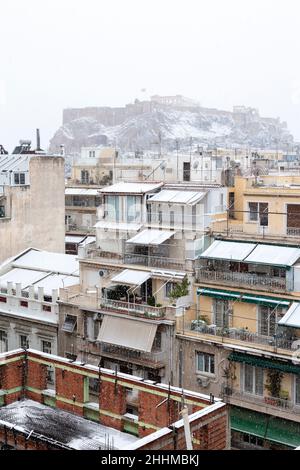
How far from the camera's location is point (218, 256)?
47.8 feet

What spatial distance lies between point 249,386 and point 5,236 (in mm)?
9004

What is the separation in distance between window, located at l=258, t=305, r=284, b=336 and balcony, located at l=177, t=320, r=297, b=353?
0.16 meters

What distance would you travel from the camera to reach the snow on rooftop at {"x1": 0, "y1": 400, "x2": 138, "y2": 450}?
10959 mm

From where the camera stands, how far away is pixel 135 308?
15102 millimetres

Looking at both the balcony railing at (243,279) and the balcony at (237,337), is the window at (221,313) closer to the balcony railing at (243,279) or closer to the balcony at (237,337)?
the balcony at (237,337)

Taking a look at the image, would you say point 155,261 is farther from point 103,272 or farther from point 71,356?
point 71,356

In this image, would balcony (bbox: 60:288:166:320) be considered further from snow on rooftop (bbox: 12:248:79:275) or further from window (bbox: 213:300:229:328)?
snow on rooftop (bbox: 12:248:79:275)

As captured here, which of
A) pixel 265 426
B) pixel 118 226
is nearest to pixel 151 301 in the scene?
pixel 118 226

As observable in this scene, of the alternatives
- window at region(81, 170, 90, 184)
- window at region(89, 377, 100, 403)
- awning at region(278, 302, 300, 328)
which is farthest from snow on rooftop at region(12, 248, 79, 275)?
window at region(81, 170, 90, 184)

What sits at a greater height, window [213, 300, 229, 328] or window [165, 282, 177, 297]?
window [165, 282, 177, 297]

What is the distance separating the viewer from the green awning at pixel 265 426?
12.9 m

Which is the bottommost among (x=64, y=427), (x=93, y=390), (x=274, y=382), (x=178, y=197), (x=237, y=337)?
(x=93, y=390)

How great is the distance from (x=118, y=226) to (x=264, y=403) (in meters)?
5.99
